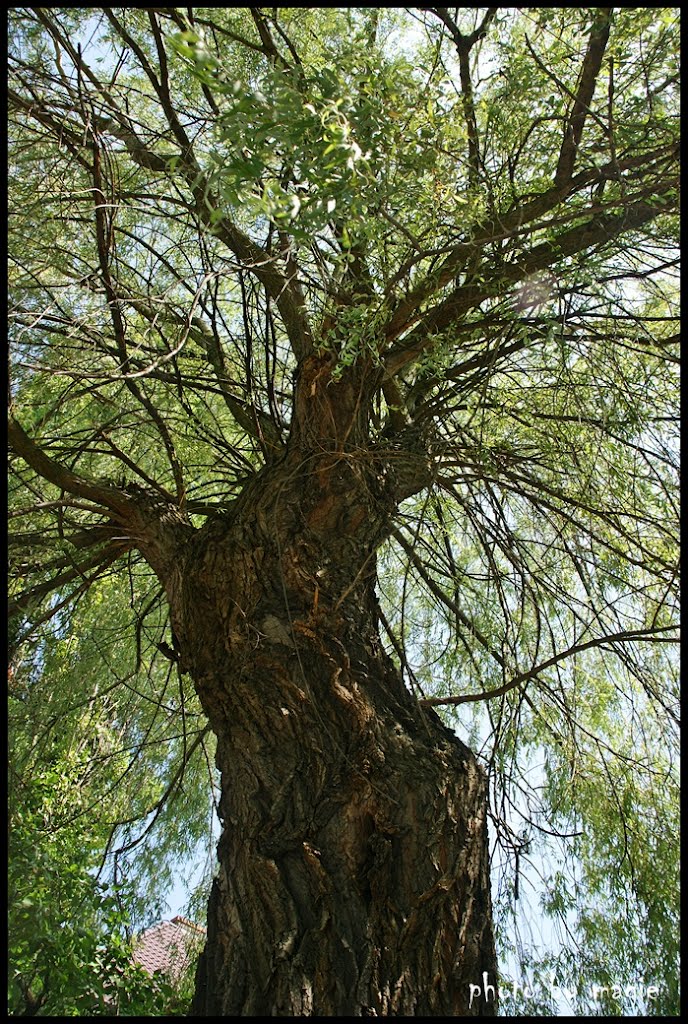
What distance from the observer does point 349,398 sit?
2793 mm

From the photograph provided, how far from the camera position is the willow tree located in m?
1.84

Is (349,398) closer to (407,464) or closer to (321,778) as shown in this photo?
(407,464)

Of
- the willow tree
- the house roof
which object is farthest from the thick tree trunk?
the house roof

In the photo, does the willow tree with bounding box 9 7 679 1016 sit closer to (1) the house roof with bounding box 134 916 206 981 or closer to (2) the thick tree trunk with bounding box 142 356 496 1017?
(2) the thick tree trunk with bounding box 142 356 496 1017

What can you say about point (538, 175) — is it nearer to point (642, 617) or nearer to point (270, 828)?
point (642, 617)

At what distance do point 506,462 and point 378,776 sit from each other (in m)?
1.27

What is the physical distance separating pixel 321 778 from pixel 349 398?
1.28 m

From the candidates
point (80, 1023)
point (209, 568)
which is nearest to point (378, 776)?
point (209, 568)

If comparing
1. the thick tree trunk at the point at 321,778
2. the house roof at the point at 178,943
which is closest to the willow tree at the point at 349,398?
the thick tree trunk at the point at 321,778

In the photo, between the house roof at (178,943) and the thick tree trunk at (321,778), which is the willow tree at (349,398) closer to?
the thick tree trunk at (321,778)

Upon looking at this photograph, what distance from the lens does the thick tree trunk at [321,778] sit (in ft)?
5.90

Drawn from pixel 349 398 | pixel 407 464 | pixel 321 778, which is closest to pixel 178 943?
pixel 321 778

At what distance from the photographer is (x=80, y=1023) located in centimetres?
224

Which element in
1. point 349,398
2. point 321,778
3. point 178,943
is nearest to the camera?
point 321,778
